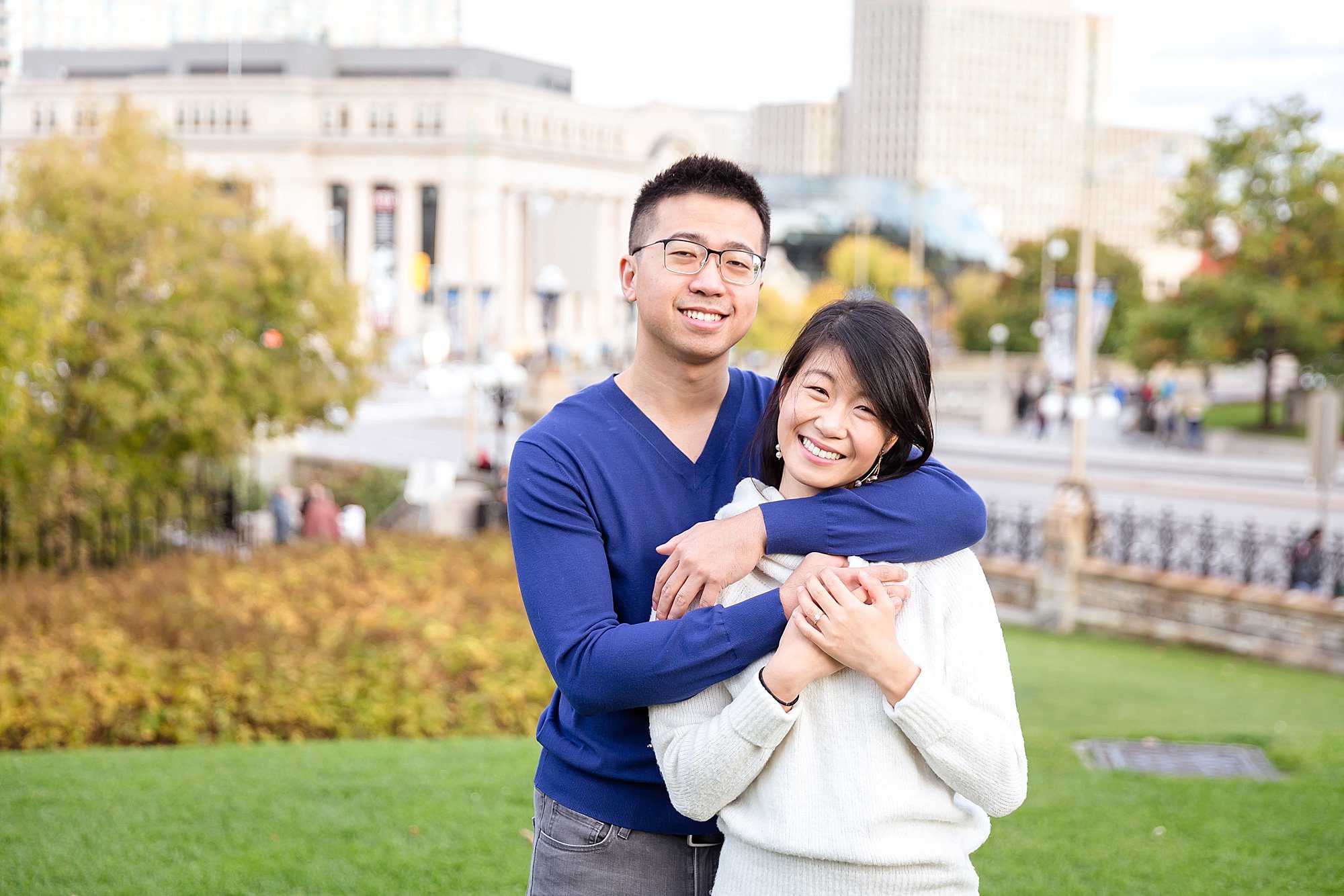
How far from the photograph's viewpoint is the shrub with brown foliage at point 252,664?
8391mm

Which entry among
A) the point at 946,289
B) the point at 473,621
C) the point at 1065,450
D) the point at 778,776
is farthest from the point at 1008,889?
the point at 946,289

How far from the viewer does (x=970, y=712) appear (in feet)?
7.60

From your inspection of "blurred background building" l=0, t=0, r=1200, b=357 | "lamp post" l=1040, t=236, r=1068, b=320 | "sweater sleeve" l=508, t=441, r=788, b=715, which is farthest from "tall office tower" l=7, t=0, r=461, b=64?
"sweater sleeve" l=508, t=441, r=788, b=715

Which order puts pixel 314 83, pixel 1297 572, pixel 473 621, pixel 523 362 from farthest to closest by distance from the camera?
pixel 314 83 < pixel 523 362 < pixel 1297 572 < pixel 473 621

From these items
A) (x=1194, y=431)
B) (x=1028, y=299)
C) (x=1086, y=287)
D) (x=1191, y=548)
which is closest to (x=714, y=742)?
(x=1086, y=287)

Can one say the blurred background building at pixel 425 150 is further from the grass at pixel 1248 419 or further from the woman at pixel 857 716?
the woman at pixel 857 716

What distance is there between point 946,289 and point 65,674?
353ft

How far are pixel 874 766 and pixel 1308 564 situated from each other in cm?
1647

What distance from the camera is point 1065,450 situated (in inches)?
1547

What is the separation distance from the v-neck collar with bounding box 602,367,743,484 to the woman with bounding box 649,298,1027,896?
0.35 metres

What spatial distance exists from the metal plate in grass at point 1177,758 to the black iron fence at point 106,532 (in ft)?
34.1

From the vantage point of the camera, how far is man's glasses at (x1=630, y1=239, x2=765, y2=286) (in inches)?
112

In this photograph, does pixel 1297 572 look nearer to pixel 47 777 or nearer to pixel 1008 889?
pixel 1008 889

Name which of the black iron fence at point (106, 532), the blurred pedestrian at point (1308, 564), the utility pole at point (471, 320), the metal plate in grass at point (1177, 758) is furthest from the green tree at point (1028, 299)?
the metal plate in grass at point (1177, 758)
